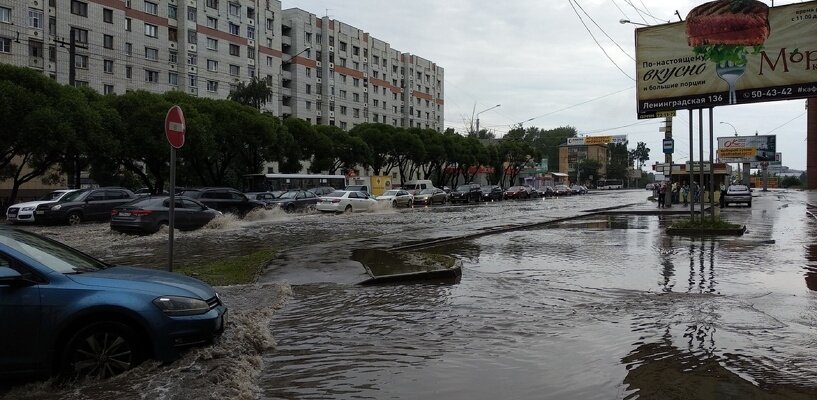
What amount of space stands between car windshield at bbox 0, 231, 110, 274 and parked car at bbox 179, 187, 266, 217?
61.4 ft

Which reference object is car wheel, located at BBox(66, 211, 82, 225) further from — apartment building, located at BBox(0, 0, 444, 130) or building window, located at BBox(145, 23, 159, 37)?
building window, located at BBox(145, 23, 159, 37)

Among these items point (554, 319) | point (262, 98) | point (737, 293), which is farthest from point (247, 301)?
point (262, 98)

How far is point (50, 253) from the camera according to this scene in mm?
5301

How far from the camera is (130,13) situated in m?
56.0

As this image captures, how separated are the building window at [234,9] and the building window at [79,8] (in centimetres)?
1807

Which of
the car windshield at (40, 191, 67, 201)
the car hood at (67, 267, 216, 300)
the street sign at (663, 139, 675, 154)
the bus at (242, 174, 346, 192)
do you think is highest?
the street sign at (663, 139, 675, 154)

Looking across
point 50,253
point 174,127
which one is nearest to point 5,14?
point 174,127

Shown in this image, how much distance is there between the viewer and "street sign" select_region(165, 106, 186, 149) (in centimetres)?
809

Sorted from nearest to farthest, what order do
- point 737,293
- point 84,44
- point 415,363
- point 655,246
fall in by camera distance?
point 415,363, point 737,293, point 655,246, point 84,44

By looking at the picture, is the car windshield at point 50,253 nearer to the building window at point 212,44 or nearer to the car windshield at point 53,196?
the car windshield at point 53,196

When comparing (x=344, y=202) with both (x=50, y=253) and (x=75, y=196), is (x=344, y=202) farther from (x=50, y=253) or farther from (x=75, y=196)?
(x=50, y=253)

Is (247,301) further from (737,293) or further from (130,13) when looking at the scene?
(130,13)

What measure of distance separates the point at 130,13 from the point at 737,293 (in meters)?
59.7

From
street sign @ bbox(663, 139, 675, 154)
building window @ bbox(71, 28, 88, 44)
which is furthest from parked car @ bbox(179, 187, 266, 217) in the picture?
building window @ bbox(71, 28, 88, 44)
